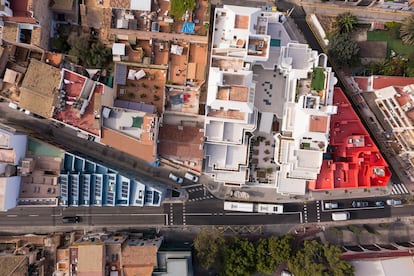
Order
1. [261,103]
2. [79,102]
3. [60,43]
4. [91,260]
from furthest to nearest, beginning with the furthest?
[261,103], [60,43], [91,260], [79,102]

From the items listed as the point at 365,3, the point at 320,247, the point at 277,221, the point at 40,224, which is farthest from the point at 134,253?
the point at 365,3

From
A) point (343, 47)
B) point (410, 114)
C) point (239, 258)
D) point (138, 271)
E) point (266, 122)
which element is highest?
point (343, 47)

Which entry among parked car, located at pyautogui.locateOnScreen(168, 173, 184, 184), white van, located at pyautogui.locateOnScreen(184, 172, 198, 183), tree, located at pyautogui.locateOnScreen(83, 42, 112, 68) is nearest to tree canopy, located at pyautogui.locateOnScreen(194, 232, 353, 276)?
white van, located at pyautogui.locateOnScreen(184, 172, 198, 183)

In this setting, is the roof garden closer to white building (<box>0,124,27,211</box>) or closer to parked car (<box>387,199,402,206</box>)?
parked car (<box>387,199,402,206</box>)

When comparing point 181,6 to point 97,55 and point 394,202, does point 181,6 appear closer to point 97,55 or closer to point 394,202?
point 97,55

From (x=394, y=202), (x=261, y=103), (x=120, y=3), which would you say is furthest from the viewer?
(x=394, y=202)

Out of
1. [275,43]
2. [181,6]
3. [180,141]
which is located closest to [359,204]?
[275,43]

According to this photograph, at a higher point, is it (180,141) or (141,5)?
(141,5)
